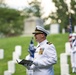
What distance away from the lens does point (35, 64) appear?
18.6 feet

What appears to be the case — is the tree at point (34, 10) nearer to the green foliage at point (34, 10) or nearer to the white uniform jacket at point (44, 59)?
the green foliage at point (34, 10)

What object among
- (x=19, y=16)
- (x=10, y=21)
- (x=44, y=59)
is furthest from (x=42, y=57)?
(x=19, y=16)

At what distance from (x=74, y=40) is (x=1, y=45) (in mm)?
8975

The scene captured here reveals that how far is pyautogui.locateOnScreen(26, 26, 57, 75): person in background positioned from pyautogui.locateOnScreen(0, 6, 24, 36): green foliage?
128 ft

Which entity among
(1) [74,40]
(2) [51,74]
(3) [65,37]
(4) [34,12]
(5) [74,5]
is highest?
(4) [34,12]

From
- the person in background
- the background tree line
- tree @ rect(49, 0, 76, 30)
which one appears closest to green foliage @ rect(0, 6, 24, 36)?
the background tree line

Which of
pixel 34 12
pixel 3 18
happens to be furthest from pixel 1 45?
pixel 34 12

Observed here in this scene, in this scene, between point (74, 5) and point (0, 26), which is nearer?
point (74, 5)

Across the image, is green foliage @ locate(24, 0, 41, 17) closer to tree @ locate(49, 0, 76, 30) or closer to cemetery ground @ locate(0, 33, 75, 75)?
tree @ locate(49, 0, 76, 30)

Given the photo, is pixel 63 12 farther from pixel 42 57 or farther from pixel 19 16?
pixel 42 57

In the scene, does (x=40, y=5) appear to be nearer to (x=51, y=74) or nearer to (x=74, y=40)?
(x=74, y=40)

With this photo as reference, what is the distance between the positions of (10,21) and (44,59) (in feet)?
151

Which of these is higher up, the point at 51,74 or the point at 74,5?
the point at 74,5

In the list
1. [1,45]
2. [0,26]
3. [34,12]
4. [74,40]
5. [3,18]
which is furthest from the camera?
[34,12]
